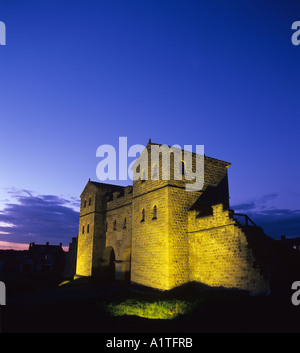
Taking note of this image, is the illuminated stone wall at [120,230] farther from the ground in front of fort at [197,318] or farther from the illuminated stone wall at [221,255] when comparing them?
the ground in front of fort at [197,318]

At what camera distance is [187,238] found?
52.1 feet

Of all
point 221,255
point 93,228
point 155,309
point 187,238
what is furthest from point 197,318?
point 93,228

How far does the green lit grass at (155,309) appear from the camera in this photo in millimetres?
11246

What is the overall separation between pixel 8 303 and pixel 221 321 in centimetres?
1325

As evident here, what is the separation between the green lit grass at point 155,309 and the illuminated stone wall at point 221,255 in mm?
2455

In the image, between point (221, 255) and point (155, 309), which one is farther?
point (221, 255)

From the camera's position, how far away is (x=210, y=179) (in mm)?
17766

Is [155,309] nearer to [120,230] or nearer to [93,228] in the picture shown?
[120,230]

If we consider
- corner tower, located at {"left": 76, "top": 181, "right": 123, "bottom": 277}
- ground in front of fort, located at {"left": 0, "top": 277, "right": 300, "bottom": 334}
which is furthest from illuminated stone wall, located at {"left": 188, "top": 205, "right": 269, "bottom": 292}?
corner tower, located at {"left": 76, "top": 181, "right": 123, "bottom": 277}

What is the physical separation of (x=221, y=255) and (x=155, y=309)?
411 centimetres
